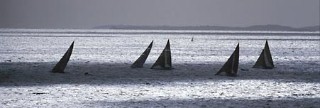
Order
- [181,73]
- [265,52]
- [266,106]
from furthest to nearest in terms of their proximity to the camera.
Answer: [265,52], [181,73], [266,106]

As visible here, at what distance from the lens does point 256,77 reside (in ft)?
145

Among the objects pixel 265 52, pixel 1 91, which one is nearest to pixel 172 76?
pixel 265 52

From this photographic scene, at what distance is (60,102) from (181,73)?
19006mm

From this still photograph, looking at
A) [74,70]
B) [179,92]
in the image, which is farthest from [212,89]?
[74,70]

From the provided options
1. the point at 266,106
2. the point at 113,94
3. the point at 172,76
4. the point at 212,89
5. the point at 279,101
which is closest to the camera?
the point at 266,106

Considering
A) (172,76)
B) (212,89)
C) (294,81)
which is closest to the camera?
(212,89)

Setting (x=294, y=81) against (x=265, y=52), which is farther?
(x=265, y=52)

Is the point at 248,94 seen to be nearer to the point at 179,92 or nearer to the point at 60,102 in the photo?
the point at 179,92

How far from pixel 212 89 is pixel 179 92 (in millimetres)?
2458

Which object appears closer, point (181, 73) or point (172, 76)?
point (172, 76)

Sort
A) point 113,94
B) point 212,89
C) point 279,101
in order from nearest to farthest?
point 279,101 → point 113,94 → point 212,89

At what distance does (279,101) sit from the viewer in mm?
30547

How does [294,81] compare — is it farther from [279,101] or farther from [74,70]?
[74,70]

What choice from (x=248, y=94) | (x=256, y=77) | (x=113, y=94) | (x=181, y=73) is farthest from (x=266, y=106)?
(x=181, y=73)
